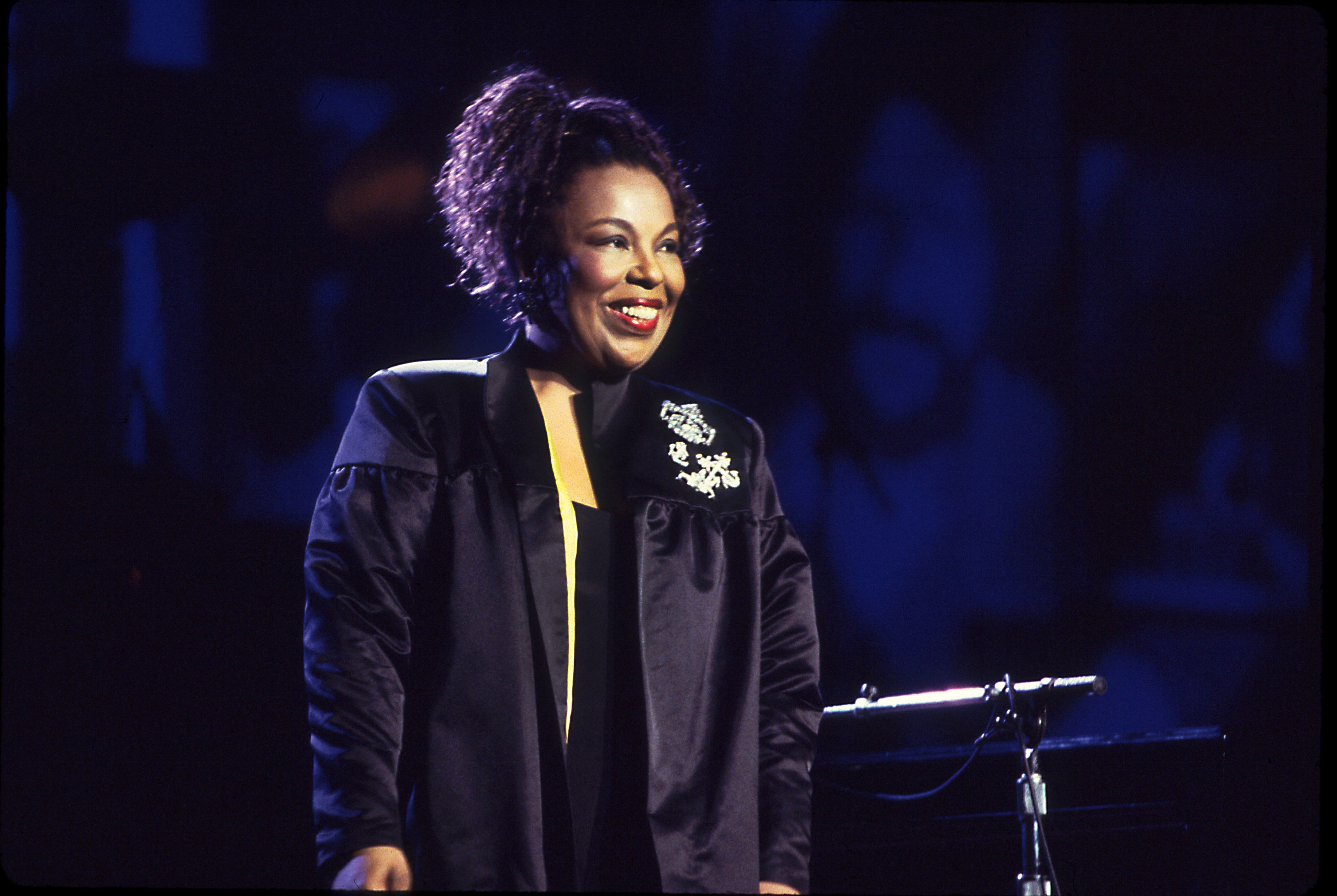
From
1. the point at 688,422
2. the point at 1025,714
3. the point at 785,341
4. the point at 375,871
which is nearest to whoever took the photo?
the point at 375,871

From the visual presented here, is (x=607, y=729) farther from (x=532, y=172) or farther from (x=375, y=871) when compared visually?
(x=532, y=172)

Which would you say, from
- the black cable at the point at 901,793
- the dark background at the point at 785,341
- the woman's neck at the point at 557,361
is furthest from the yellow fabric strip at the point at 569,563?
the black cable at the point at 901,793

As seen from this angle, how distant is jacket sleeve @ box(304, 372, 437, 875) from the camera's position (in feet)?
4.75

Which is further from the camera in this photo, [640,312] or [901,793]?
[901,793]

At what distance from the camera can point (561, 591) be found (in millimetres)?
1609

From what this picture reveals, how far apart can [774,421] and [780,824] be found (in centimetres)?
104

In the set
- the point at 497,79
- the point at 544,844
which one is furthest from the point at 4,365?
the point at 544,844

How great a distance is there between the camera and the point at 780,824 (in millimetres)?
1696

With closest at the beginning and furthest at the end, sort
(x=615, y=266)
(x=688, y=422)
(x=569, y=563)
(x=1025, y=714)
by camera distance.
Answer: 1. (x=569, y=563)
2. (x=615, y=266)
3. (x=688, y=422)
4. (x=1025, y=714)

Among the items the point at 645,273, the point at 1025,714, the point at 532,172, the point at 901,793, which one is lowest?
the point at 901,793

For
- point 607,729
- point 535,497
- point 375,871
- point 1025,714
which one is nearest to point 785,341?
point 1025,714

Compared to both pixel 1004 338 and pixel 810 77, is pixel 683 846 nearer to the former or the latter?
pixel 1004 338

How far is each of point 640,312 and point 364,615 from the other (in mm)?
622

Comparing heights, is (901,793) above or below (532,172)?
below
